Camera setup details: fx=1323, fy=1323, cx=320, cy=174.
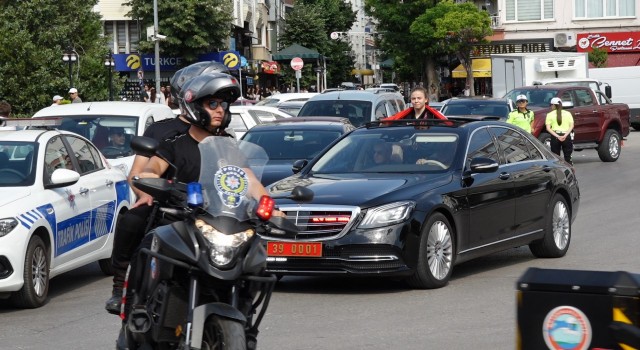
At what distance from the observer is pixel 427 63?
77.9 metres

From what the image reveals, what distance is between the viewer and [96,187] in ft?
41.0

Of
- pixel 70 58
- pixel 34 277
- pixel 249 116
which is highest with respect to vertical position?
pixel 70 58

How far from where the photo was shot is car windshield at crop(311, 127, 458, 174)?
40.0ft

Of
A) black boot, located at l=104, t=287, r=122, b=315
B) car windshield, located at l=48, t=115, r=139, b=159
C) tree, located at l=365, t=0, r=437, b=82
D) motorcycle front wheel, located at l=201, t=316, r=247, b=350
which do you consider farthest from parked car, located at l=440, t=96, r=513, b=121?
tree, located at l=365, t=0, r=437, b=82

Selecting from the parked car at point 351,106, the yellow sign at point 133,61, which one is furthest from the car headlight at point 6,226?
the yellow sign at point 133,61

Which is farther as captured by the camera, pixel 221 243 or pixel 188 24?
pixel 188 24

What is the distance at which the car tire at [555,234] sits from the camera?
13.3 m

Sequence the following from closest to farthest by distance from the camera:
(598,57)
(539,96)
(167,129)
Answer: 1. (167,129)
2. (539,96)
3. (598,57)

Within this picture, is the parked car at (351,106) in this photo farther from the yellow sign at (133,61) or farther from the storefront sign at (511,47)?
the storefront sign at (511,47)

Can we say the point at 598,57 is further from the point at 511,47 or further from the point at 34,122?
the point at 34,122

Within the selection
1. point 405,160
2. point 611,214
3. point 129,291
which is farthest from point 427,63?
point 129,291

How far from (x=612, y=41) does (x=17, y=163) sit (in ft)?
222

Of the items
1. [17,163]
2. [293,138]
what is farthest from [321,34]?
[17,163]

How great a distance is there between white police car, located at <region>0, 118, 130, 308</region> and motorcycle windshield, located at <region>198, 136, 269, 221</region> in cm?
A: 430
